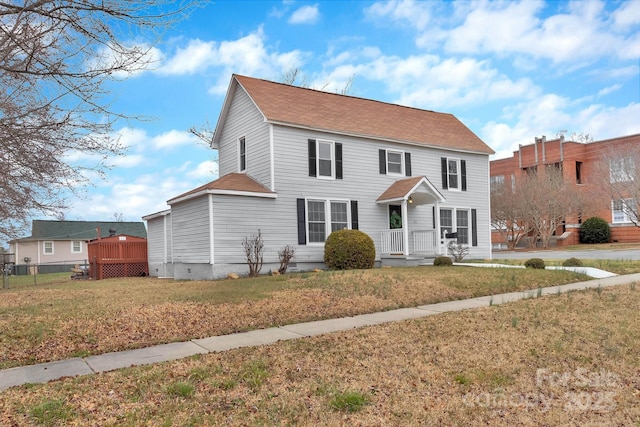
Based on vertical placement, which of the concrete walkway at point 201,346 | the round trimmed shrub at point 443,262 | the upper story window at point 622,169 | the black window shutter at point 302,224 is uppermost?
the upper story window at point 622,169

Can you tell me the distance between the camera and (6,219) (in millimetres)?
13812

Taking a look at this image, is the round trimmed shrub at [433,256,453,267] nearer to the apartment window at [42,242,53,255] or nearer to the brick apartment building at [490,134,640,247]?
the brick apartment building at [490,134,640,247]

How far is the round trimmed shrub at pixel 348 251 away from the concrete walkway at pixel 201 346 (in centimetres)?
653

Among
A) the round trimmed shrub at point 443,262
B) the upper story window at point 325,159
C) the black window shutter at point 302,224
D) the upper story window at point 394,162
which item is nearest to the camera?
the round trimmed shrub at point 443,262

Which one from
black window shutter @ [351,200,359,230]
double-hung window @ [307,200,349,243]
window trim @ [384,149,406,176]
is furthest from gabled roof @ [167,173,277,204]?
window trim @ [384,149,406,176]

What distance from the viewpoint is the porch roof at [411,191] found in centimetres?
1813

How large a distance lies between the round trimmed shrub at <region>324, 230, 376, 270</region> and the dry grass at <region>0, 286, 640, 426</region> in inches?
360

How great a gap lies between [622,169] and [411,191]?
25.3m

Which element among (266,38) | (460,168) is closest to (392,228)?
(460,168)

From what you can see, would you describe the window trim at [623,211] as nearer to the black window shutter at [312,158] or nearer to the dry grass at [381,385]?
the black window shutter at [312,158]

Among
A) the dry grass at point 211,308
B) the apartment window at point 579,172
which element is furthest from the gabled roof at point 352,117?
the apartment window at point 579,172

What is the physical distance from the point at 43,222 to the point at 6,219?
33402mm

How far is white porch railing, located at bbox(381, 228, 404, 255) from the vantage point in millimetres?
18703

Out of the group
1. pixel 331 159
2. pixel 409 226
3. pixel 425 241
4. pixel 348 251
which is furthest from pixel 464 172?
pixel 348 251
